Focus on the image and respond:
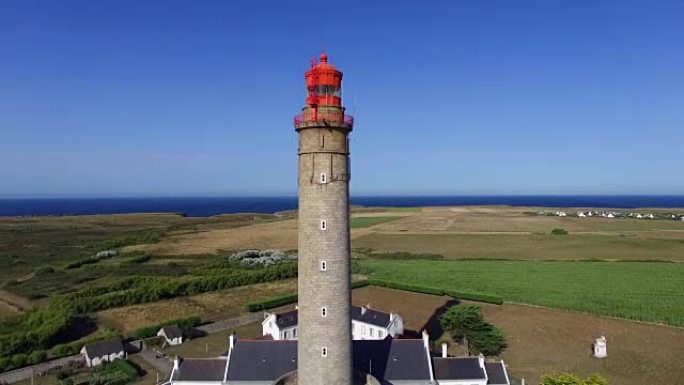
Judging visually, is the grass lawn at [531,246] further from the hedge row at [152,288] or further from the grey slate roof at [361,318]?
the grey slate roof at [361,318]

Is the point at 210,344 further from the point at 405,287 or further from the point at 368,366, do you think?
the point at 405,287

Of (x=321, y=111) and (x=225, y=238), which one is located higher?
(x=321, y=111)

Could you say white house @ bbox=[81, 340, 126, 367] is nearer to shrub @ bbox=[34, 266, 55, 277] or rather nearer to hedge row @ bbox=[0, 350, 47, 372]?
hedge row @ bbox=[0, 350, 47, 372]

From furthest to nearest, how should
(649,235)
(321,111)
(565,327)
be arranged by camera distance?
(649,235), (565,327), (321,111)

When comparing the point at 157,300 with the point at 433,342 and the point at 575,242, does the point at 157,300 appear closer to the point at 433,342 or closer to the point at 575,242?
the point at 433,342

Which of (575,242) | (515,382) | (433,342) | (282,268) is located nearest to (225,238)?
(282,268)

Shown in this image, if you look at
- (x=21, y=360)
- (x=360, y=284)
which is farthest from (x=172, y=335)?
(x=360, y=284)

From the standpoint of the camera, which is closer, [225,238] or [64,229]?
[225,238]
